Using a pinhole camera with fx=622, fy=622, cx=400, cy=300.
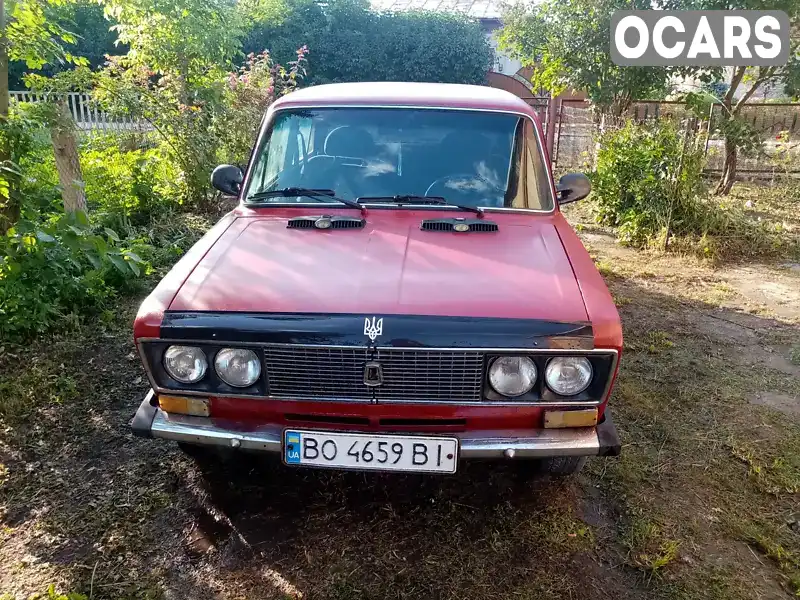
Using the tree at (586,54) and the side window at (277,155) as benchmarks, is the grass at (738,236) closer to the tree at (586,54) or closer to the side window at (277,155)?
the tree at (586,54)

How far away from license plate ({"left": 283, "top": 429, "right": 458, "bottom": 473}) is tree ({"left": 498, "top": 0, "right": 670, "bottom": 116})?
29.1 feet

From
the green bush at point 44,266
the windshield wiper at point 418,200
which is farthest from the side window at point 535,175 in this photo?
the green bush at point 44,266

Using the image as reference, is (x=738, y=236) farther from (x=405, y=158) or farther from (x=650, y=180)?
(x=405, y=158)

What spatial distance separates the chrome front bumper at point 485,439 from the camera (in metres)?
2.42

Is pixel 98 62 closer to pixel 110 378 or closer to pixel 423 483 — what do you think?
pixel 110 378

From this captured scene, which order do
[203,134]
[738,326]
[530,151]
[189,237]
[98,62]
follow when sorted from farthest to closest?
[98,62]
[203,134]
[189,237]
[738,326]
[530,151]

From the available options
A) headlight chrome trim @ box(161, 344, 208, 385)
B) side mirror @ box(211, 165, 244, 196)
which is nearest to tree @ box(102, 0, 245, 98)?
side mirror @ box(211, 165, 244, 196)

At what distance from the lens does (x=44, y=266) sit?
4.51 meters

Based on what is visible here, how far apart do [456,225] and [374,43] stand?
70.3 ft

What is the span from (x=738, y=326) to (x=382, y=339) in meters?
4.13

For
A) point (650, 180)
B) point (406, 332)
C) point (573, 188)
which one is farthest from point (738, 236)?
point (406, 332)

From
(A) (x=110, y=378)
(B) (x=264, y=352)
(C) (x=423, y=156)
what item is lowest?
(A) (x=110, y=378)

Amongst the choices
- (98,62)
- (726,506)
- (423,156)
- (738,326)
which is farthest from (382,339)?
(98,62)

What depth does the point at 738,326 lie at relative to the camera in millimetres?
5238
